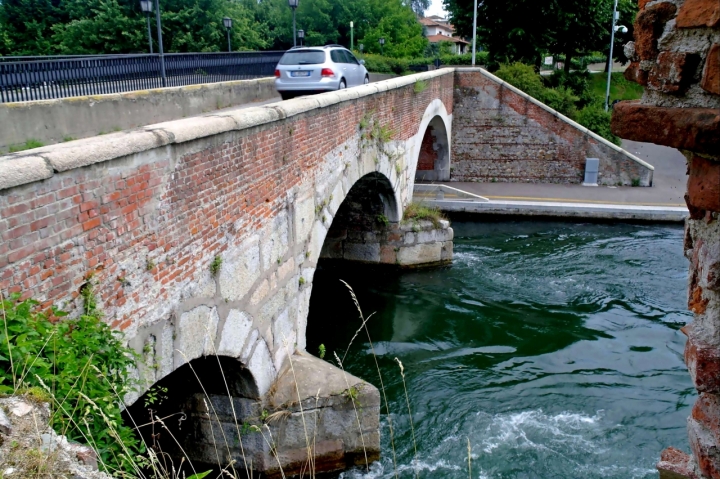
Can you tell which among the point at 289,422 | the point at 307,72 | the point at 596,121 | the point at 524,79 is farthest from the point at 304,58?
the point at 596,121

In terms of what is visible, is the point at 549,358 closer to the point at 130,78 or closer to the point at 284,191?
the point at 284,191

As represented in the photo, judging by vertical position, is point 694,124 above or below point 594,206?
above

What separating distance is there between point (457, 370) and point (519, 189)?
40.9 ft

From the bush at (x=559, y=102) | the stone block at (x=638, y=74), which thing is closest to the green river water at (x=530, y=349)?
the stone block at (x=638, y=74)

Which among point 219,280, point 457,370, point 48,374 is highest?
point 48,374

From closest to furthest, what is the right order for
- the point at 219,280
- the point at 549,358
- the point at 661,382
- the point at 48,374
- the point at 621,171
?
the point at 48,374 < the point at 219,280 < the point at 661,382 < the point at 549,358 < the point at 621,171

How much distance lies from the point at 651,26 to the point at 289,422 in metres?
6.56

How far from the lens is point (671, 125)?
177 centimetres

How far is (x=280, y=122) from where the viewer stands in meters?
7.06

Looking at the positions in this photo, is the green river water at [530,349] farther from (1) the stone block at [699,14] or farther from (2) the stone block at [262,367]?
(1) the stone block at [699,14]

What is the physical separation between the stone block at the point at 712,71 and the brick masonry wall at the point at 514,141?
70.0ft

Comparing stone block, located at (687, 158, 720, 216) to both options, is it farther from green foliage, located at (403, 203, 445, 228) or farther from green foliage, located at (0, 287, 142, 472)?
green foliage, located at (403, 203, 445, 228)

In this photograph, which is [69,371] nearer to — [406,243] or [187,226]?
[187,226]

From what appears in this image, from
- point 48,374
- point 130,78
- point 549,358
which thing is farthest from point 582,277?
point 48,374
